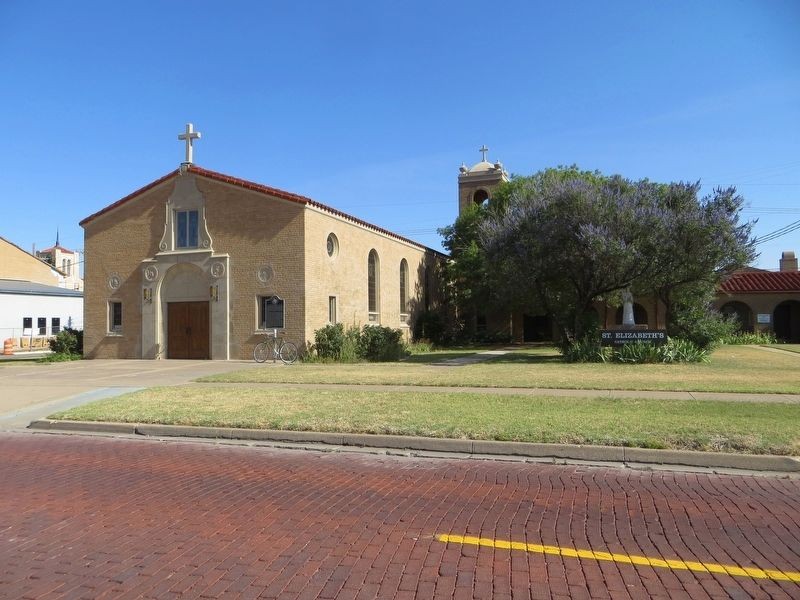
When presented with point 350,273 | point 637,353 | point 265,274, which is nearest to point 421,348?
point 350,273

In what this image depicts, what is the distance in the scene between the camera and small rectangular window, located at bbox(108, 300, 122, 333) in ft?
86.8

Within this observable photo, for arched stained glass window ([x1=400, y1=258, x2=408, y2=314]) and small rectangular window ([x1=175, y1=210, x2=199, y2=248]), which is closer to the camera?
small rectangular window ([x1=175, y1=210, x2=199, y2=248])

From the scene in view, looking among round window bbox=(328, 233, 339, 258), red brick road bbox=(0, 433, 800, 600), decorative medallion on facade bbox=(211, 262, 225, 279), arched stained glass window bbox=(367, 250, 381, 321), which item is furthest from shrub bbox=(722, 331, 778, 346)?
red brick road bbox=(0, 433, 800, 600)

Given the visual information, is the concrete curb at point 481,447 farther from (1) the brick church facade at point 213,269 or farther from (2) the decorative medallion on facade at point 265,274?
(2) the decorative medallion on facade at point 265,274

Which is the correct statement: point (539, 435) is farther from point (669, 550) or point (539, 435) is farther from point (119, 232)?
point (119, 232)

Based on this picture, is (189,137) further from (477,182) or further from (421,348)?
(477,182)

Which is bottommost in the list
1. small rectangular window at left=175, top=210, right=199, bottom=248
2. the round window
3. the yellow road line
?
the yellow road line

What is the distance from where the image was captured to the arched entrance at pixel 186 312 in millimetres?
25016

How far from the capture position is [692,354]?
20250 mm

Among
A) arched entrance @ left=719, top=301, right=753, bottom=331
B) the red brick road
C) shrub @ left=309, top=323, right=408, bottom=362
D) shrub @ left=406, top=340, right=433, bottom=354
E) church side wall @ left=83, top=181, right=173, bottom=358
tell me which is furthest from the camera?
arched entrance @ left=719, top=301, right=753, bottom=331

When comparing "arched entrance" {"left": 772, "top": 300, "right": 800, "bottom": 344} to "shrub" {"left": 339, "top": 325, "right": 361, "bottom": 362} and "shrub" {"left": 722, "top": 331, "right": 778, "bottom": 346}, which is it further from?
"shrub" {"left": 339, "top": 325, "right": 361, "bottom": 362}

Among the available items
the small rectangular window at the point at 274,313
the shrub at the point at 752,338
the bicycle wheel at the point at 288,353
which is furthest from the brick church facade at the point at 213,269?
the shrub at the point at 752,338

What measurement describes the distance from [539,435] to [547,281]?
15.0 meters

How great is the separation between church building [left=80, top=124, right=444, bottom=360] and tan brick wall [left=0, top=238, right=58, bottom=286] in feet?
102
